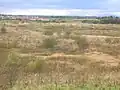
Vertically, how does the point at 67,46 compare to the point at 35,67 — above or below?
below

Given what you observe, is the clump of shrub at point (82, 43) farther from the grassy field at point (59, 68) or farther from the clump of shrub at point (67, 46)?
the clump of shrub at point (67, 46)

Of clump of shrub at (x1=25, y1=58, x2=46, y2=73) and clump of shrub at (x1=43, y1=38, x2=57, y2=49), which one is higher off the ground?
clump of shrub at (x1=25, y1=58, x2=46, y2=73)

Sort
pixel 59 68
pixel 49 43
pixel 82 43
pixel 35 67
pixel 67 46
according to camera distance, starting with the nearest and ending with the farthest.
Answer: pixel 35 67 → pixel 59 68 → pixel 49 43 → pixel 67 46 → pixel 82 43

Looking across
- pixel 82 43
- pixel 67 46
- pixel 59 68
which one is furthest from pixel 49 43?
pixel 59 68

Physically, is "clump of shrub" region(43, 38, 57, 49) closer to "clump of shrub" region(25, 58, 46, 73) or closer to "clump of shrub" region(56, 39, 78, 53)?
"clump of shrub" region(56, 39, 78, 53)

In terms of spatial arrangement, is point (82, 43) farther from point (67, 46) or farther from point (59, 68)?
point (59, 68)

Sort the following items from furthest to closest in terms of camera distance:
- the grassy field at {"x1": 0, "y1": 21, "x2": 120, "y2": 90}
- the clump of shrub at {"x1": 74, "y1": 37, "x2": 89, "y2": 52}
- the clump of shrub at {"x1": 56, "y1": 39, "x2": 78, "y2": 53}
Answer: the clump of shrub at {"x1": 74, "y1": 37, "x2": 89, "y2": 52} → the clump of shrub at {"x1": 56, "y1": 39, "x2": 78, "y2": 53} → the grassy field at {"x1": 0, "y1": 21, "x2": 120, "y2": 90}

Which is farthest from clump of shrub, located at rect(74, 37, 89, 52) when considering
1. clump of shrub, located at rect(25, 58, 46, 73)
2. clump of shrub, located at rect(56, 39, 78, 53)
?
clump of shrub, located at rect(25, 58, 46, 73)

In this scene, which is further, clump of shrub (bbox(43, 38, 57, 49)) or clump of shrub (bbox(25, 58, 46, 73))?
clump of shrub (bbox(43, 38, 57, 49))

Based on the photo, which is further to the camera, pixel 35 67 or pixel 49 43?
pixel 49 43

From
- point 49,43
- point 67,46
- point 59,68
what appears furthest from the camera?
point 67,46

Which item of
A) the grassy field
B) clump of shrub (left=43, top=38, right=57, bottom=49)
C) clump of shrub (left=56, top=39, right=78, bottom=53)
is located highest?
the grassy field

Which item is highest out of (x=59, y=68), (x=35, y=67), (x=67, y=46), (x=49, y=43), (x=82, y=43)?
(x=35, y=67)

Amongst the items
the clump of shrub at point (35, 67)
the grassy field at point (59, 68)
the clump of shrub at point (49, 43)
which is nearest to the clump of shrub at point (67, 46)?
the grassy field at point (59, 68)
